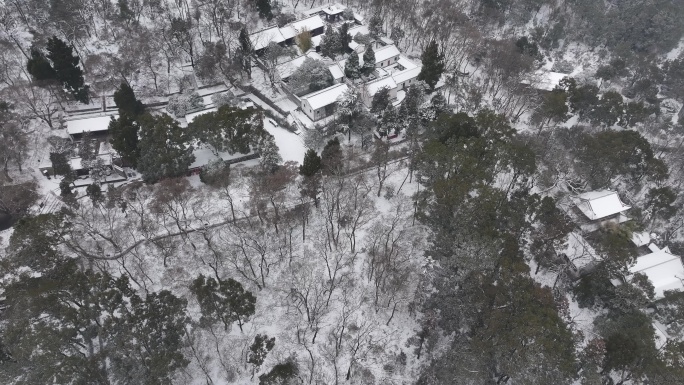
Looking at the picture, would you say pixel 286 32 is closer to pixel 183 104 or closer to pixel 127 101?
pixel 183 104

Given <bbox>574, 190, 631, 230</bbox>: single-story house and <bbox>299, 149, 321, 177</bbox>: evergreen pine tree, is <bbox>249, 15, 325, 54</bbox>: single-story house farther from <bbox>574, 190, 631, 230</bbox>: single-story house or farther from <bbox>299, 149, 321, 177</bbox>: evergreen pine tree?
<bbox>574, 190, 631, 230</bbox>: single-story house

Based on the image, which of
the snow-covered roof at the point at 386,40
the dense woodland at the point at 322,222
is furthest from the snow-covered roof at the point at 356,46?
the snow-covered roof at the point at 386,40

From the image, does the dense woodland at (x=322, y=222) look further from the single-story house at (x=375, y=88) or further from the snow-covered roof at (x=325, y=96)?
the snow-covered roof at (x=325, y=96)

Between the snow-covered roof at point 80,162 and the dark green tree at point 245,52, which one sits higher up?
the dark green tree at point 245,52

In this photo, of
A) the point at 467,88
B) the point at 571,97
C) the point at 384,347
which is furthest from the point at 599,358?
the point at 467,88

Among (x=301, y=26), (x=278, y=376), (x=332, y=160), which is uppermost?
(x=301, y=26)

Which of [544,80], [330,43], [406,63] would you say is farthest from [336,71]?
[544,80]

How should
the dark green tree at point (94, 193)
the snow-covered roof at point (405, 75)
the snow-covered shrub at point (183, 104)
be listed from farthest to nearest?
the snow-covered roof at point (405, 75) → the snow-covered shrub at point (183, 104) → the dark green tree at point (94, 193)
